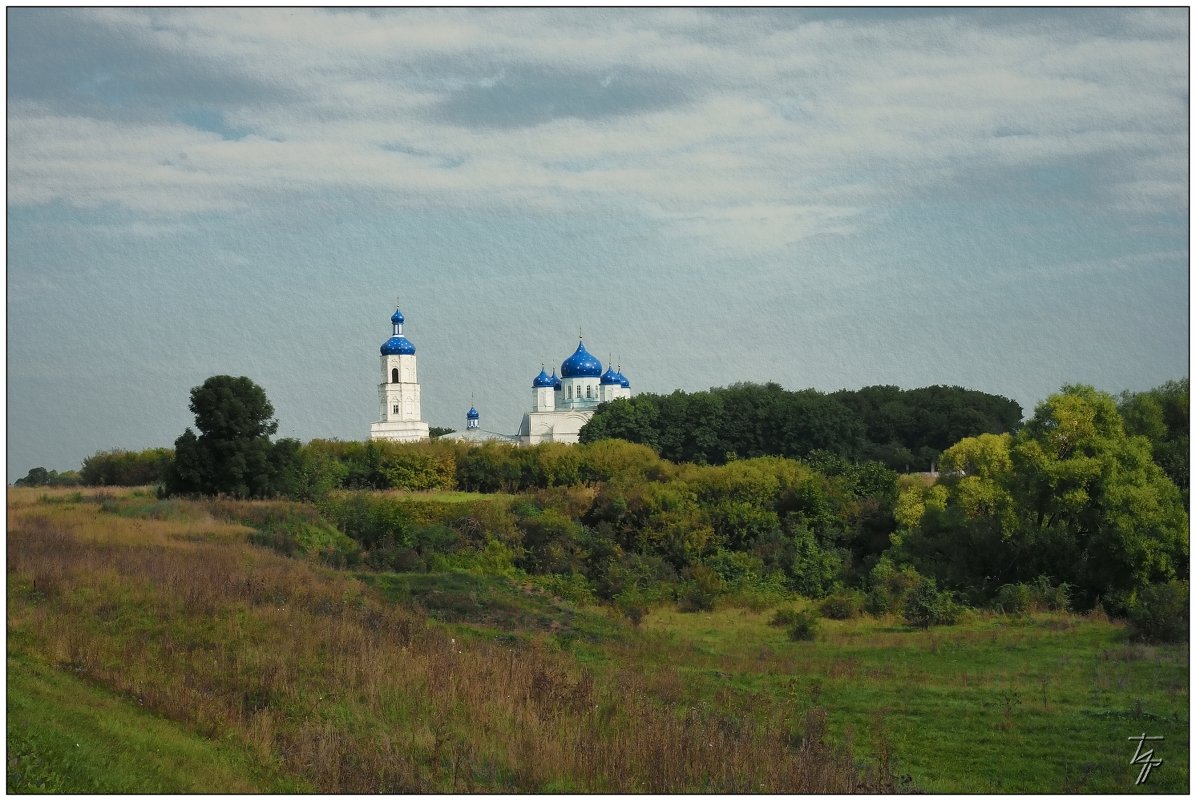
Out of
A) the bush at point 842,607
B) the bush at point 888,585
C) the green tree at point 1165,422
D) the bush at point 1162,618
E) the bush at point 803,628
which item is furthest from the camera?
the green tree at point 1165,422

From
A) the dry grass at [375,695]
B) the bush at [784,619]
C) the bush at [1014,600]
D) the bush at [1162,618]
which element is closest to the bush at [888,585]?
the bush at [1014,600]

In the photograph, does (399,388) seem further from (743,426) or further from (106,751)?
(106,751)

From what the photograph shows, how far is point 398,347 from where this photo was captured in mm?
79125

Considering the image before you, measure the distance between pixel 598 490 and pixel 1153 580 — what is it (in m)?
13.1

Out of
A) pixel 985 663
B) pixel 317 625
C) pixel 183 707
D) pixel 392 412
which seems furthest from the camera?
pixel 392 412

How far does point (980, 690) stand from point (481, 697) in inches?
220

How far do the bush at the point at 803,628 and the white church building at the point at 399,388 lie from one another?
57.8 m

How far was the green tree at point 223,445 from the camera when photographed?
91.8 ft

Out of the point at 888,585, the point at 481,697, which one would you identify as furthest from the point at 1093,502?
the point at 481,697

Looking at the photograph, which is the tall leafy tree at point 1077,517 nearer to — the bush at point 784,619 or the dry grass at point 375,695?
the bush at point 784,619

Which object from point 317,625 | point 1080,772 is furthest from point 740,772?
point 317,625

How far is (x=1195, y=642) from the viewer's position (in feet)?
40.6

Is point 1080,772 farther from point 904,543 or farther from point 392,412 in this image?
point 392,412

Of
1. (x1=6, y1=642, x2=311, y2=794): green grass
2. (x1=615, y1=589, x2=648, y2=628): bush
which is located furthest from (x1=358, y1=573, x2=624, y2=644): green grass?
(x1=6, y1=642, x2=311, y2=794): green grass
